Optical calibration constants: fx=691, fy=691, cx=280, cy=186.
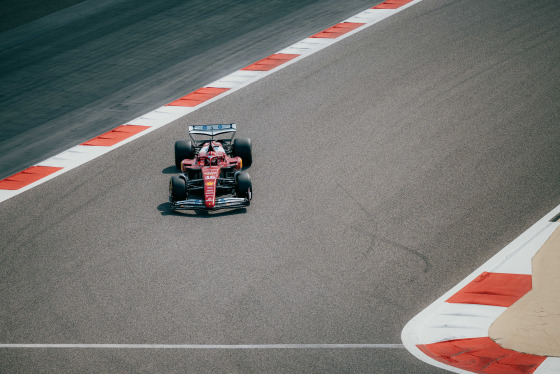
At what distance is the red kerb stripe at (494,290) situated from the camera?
8.68 m

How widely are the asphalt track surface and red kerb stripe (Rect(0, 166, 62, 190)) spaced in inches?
19.3

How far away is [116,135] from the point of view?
14.5 m

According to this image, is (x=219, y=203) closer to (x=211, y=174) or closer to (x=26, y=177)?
(x=211, y=174)

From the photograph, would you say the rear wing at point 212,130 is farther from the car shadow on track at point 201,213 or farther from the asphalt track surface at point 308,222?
the car shadow on track at point 201,213

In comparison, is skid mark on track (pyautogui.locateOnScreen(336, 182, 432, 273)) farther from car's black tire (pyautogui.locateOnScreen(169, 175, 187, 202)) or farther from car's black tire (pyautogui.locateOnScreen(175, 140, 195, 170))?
car's black tire (pyautogui.locateOnScreen(175, 140, 195, 170))

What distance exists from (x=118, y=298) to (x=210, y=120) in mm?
6201

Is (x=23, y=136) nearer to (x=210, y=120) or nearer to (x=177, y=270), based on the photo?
(x=210, y=120)

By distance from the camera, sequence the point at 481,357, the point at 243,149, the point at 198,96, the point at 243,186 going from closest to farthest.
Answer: the point at 481,357 → the point at 243,186 → the point at 243,149 → the point at 198,96

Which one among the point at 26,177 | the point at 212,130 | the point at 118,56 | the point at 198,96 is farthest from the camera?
the point at 118,56

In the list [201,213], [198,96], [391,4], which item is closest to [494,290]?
[201,213]

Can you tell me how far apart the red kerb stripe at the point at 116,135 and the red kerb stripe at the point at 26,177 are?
1.22m

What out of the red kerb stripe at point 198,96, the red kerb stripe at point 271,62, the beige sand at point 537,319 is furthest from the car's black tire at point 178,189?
the red kerb stripe at point 271,62

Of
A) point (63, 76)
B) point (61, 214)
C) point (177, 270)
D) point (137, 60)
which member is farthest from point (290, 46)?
point (177, 270)

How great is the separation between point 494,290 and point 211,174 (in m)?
4.77
